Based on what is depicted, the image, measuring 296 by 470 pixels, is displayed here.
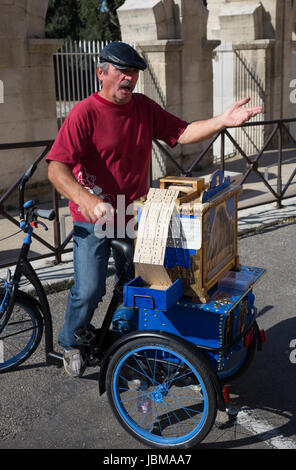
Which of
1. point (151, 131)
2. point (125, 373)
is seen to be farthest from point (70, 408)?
point (151, 131)

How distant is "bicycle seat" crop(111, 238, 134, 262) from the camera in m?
3.07

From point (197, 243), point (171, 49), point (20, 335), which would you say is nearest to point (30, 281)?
point (20, 335)

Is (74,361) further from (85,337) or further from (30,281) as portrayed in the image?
(30,281)

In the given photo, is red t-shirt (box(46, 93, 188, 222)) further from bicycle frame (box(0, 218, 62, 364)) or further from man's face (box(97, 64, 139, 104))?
bicycle frame (box(0, 218, 62, 364))

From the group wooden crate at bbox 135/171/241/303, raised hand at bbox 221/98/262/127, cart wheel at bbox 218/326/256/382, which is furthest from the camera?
cart wheel at bbox 218/326/256/382

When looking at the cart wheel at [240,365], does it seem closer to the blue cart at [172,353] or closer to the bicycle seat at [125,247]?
the blue cart at [172,353]

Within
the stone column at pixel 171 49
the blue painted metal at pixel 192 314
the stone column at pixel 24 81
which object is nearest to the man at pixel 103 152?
the blue painted metal at pixel 192 314

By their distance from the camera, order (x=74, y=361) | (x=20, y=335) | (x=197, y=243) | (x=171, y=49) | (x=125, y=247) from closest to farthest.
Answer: (x=197, y=243)
(x=125, y=247)
(x=74, y=361)
(x=20, y=335)
(x=171, y=49)

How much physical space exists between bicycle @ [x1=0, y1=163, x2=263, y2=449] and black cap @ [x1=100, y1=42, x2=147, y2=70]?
844 millimetres

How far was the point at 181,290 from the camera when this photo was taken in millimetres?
2971

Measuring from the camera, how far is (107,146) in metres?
3.11

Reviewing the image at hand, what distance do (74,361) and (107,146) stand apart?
1226 mm

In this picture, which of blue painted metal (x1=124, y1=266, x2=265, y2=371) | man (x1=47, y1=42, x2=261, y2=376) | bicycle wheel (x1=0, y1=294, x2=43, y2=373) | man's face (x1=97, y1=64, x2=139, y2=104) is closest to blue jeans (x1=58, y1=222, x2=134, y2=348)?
man (x1=47, y1=42, x2=261, y2=376)
